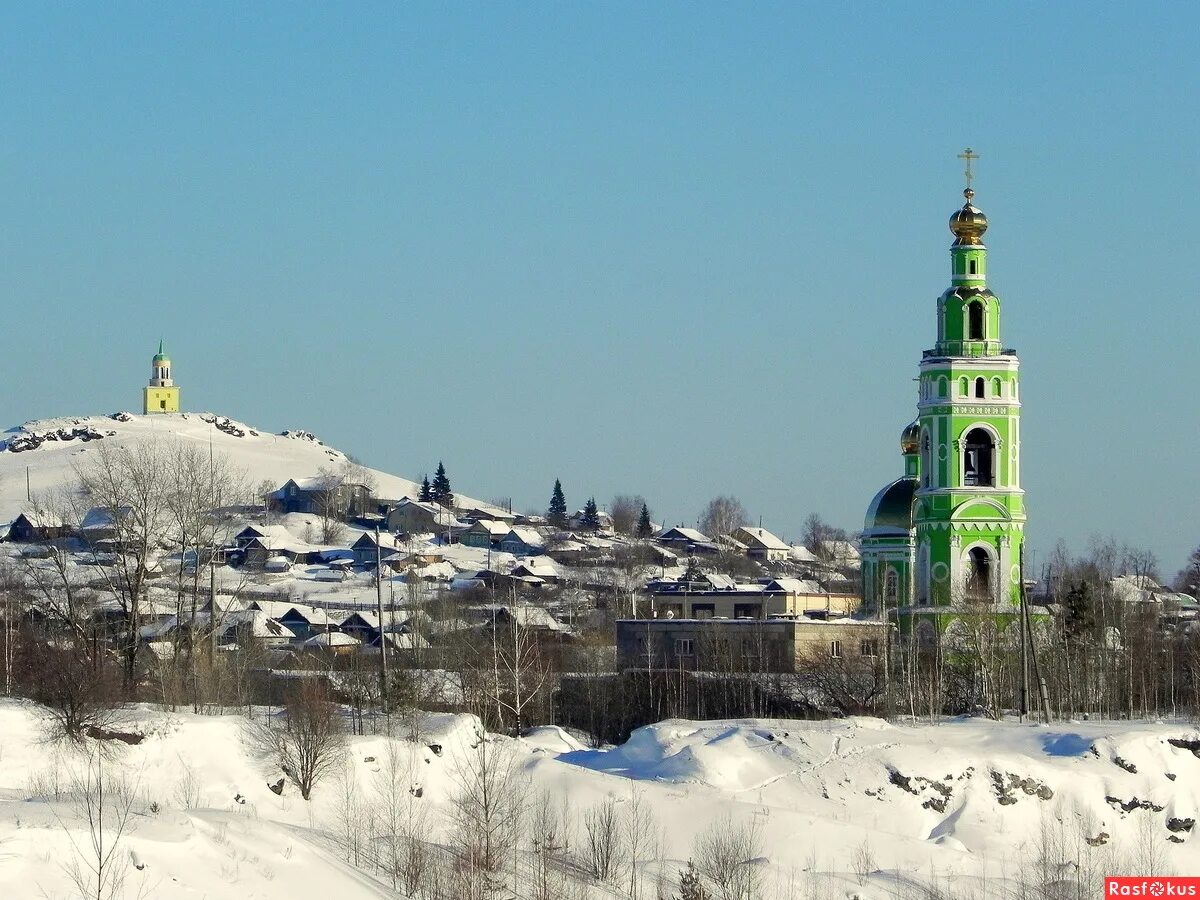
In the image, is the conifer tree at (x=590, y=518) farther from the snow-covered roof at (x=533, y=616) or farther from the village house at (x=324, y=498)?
the snow-covered roof at (x=533, y=616)

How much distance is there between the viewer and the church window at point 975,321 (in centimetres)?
5364

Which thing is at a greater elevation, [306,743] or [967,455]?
[967,455]

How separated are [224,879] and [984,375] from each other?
3491 centimetres

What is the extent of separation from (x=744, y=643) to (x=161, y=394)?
12766cm

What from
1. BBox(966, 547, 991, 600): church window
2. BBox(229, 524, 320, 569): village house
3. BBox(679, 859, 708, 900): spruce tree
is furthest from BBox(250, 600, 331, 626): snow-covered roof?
BBox(679, 859, 708, 900): spruce tree

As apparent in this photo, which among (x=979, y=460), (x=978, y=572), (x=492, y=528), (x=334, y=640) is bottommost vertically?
(x=334, y=640)

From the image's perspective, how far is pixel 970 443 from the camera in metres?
54.1

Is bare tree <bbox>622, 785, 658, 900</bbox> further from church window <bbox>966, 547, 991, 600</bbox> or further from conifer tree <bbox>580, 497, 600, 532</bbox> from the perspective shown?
conifer tree <bbox>580, 497, 600, 532</bbox>

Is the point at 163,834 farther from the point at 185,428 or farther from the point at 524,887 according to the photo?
the point at 185,428

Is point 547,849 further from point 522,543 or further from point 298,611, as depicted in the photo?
point 522,543

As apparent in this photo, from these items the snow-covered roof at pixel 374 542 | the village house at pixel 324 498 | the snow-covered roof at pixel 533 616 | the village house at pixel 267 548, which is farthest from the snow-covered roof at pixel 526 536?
the snow-covered roof at pixel 533 616

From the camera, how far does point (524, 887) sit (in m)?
25.2

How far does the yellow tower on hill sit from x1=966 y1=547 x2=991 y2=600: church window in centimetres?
13221

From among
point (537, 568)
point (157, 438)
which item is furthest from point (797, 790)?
point (157, 438)
